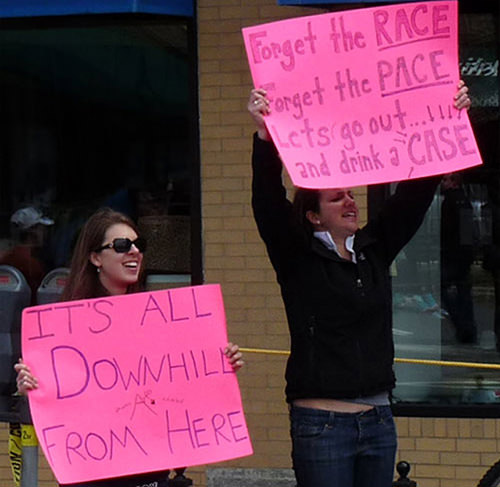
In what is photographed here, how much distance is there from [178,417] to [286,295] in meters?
0.52

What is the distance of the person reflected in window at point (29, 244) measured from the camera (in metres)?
6.72

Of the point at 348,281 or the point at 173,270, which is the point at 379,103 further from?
the point at 173,270

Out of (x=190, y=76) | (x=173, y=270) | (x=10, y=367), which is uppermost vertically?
(x=190, y=76)

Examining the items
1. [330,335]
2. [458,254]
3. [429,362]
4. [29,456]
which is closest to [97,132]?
[458,254]

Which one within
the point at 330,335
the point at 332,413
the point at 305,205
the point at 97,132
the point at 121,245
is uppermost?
the point at 97,132

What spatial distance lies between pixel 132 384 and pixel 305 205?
816mm

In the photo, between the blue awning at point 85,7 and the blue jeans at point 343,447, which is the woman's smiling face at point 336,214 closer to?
the blue jeans at point 343,447

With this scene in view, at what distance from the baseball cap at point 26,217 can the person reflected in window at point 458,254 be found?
233cm

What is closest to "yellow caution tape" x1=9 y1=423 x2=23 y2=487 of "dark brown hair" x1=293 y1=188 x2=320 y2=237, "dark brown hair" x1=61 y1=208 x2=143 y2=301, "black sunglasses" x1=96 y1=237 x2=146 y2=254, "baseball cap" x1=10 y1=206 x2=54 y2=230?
"dark brown hair" x1=61 y1=208 x2=143 y2=301

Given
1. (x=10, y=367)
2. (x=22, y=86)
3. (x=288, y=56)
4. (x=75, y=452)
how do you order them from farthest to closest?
(x=22, y=86) → (x=10, y=367) → (x=288, y=56) → (x=75, y=452)

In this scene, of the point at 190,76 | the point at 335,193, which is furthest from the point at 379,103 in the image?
the point at 190,76

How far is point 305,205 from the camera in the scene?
3818 mm

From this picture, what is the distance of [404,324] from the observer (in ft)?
21.0

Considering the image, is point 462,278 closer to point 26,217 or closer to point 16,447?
point 26,217
